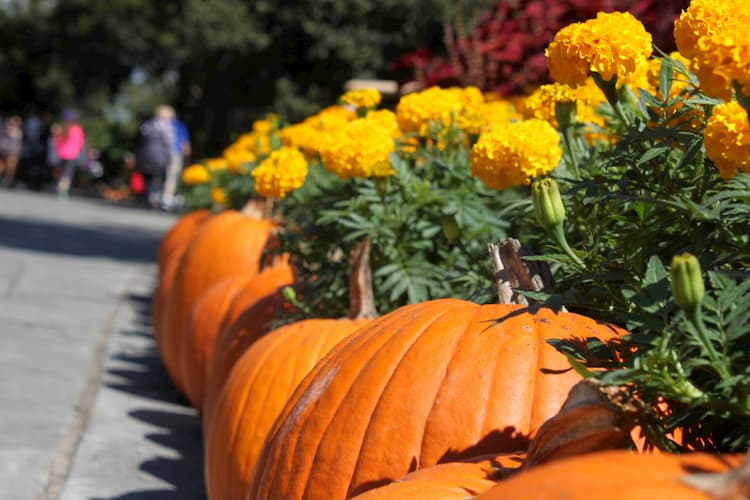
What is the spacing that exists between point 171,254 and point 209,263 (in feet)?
5.52

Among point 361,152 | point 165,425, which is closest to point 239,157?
point 165,425

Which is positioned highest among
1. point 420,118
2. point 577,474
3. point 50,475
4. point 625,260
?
point 420,118

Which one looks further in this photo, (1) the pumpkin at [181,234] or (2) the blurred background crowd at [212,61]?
(1) the pumpkin at [181,234]

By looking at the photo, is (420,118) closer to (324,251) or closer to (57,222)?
(324,251)

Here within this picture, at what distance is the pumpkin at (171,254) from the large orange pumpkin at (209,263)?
0.52m

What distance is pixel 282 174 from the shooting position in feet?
12.3

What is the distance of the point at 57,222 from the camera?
1709 cm

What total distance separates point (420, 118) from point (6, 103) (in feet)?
140

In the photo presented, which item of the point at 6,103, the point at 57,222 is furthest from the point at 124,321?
the point at 6,103

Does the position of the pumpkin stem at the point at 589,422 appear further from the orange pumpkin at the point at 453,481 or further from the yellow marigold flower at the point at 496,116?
the yellow marigold flower at the point at 496,116

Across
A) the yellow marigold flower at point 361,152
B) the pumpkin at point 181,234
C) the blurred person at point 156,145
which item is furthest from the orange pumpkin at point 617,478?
the blurred person at point 156,145

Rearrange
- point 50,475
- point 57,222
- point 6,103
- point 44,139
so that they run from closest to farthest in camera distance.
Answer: point 50,475 < point 57,222 < point 44,139 < point 6,103

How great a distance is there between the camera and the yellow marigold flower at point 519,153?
8.02 feet

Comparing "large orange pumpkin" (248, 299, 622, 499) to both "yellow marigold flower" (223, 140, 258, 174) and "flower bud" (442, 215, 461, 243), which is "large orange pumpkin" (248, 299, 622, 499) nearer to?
"flower bud" (442, 215, 461, 243)
